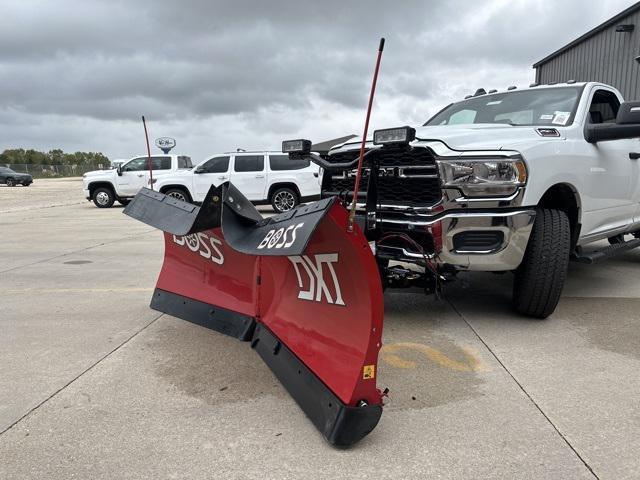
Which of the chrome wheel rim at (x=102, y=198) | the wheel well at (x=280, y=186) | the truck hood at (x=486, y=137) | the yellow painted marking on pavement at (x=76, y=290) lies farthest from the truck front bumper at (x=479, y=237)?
the chrome wheel rim at (x=102, y=198)

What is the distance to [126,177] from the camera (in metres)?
18.3

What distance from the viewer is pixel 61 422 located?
2781 mm

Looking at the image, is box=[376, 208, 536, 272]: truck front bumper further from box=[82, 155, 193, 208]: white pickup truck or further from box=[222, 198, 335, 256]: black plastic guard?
box=[82, 155, 193, 208]: white pickup truck

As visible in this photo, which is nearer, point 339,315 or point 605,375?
point 339,315

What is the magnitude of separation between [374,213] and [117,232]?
357 inches

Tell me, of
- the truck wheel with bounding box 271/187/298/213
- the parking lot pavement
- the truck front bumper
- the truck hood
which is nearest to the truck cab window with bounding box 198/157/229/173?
the truck wheel with bounding box 271/187/298/213

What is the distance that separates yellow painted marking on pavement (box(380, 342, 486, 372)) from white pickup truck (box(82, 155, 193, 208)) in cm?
1551

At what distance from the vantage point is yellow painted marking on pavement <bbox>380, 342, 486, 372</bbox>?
11.5 feet

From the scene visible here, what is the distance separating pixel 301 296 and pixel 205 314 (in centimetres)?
129

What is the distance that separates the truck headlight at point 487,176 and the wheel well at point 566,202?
608 millimetres

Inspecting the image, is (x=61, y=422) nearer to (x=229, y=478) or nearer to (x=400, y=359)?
(x=229, y=478)

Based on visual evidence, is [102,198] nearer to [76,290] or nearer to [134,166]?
[134,166]

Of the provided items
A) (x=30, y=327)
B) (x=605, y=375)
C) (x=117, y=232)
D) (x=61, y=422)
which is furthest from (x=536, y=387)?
(x=117, y=232)

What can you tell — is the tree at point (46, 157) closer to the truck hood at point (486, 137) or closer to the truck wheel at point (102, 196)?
the truck wheel at point (102, 196)
